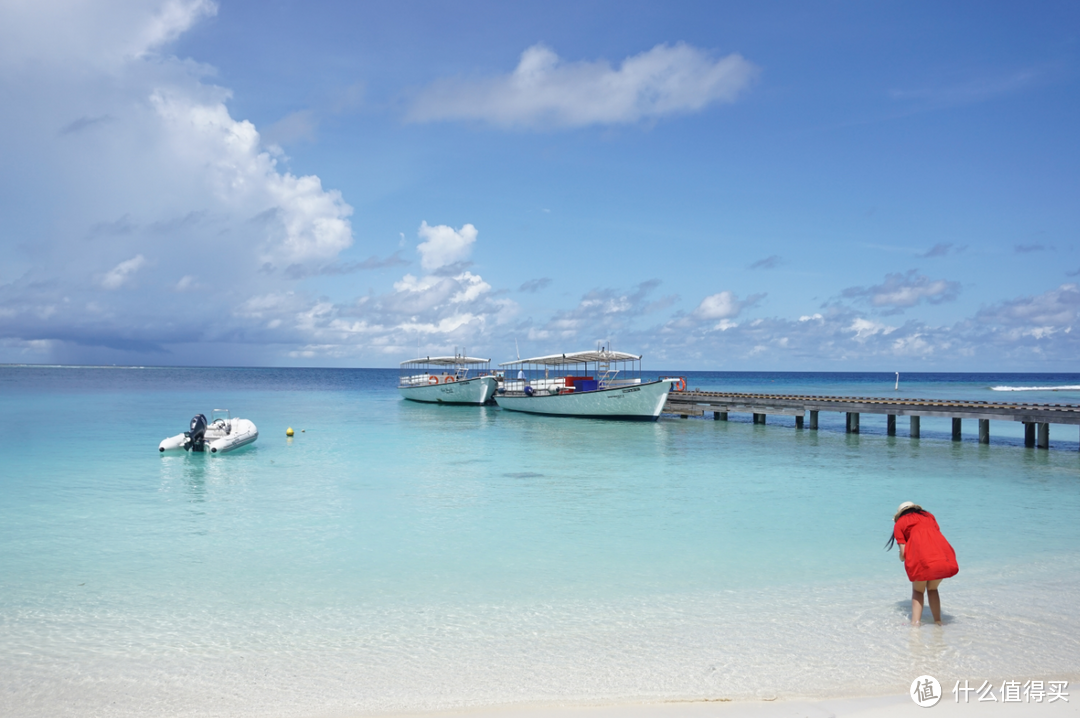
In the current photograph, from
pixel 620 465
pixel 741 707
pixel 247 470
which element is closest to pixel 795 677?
pixel 741 707

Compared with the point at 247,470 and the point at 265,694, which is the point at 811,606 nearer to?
the point at 265,694

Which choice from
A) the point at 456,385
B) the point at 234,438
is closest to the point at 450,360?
the point at 456,385

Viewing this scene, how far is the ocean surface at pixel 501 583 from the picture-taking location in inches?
237

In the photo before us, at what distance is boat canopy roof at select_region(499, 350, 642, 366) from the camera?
108 feet

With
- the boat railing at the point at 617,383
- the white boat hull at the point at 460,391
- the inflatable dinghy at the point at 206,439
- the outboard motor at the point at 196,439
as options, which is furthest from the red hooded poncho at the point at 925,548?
the white boat hull at the point at 460,391

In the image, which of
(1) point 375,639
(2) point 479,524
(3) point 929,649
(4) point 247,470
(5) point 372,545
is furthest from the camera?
(4) point 247,470

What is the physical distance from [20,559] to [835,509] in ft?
43.7

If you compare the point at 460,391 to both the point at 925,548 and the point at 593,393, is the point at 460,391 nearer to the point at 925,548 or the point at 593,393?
the point at 593,393

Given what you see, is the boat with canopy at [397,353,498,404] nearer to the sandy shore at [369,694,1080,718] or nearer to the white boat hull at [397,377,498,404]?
the white boat hull at [397,377,498,404]

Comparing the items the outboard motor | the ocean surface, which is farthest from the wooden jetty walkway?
the outboard motor

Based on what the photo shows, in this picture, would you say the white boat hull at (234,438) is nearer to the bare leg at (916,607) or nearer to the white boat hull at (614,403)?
the white boat hull at (614,403)

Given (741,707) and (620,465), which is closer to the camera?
(741,707)

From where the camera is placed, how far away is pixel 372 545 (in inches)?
429

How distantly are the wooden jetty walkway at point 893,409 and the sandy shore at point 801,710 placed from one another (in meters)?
20.2
